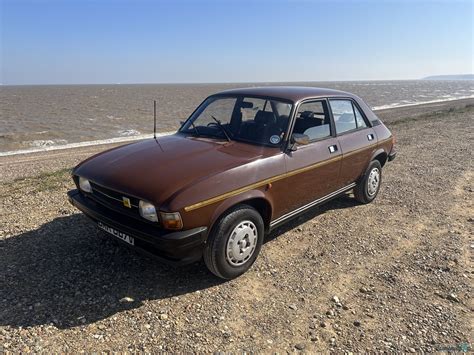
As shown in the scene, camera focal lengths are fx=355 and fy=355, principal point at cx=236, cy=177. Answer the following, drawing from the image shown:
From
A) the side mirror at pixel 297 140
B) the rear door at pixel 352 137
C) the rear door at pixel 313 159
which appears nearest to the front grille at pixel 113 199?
the rear door at pixel 313 159

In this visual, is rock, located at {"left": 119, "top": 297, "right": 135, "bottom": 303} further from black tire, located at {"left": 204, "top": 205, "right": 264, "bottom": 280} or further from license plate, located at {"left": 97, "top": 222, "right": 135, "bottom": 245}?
black tire, located at {"left": 204, "top": 205, "right": 264, "bottom": 280}

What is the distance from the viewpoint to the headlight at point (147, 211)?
2984mm

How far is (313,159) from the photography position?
4.16 metres

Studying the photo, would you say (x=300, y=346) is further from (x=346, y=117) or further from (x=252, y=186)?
(x=346, y=117)

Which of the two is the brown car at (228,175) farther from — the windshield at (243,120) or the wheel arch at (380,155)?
the wheel arch at (380,155)

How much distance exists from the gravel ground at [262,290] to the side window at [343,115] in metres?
1.30

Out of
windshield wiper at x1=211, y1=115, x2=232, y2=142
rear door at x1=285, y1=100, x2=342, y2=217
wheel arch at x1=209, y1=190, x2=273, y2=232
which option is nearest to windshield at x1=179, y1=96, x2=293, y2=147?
windshield wiper at x1=211, y1=115, x2=232, y2=142

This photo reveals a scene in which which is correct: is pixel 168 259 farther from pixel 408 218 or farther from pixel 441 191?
pixel 441 191

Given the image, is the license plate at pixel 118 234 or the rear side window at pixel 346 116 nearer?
the license plate at pixel 118 234

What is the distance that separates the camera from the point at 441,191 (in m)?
6.21

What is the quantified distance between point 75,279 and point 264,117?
104 inches

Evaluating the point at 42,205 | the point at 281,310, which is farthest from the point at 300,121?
the point at 42,205

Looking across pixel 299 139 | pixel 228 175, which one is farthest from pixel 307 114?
pixel 228 175

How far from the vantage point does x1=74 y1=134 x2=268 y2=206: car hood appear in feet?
10.1
